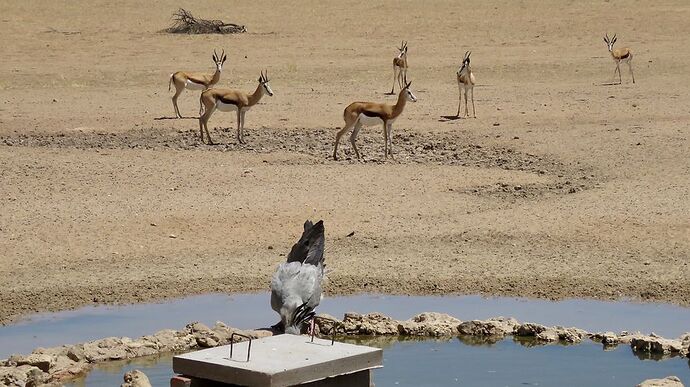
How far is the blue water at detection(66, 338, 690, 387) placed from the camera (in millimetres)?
9500

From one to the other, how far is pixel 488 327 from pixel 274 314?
71.3 inches

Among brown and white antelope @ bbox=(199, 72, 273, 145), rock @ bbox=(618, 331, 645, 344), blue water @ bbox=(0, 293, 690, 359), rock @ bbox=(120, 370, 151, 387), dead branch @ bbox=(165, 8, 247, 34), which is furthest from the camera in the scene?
dead branch @ bbox=(165, 8, 247, 34)

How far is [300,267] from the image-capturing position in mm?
10133

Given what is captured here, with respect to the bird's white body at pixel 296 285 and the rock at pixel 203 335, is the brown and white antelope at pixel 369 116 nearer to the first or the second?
the rock at pixel 203 335

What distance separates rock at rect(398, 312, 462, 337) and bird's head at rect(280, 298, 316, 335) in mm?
1259

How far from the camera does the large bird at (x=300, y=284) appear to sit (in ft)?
31.7

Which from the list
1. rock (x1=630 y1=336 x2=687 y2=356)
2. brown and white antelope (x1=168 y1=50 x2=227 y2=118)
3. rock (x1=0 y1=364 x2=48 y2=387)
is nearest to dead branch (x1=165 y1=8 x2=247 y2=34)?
brown and white antelope (x1=168 y1=50 x2=227 y2=118)

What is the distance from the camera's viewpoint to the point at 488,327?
1069 centimetres

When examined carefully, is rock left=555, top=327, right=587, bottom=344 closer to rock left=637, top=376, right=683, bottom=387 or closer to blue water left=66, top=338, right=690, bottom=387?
blue water left=66, top=338, right=690, bottom=387

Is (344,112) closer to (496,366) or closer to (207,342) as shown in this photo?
(207,342)

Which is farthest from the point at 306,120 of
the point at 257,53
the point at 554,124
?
the point at 257,53

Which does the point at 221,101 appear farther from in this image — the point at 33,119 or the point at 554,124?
the point at 554,124

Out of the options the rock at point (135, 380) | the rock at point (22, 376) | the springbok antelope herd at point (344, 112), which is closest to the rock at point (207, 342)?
the rock at point (22, 376)

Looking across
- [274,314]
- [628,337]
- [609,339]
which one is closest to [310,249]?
[274,314]
